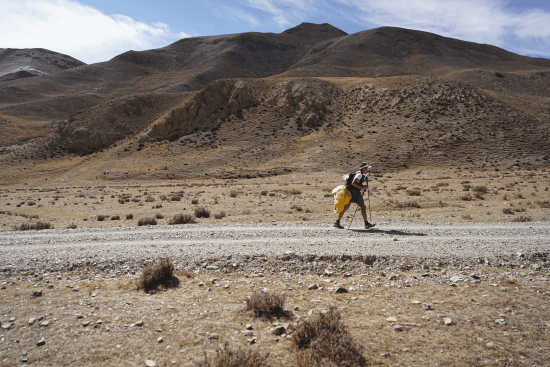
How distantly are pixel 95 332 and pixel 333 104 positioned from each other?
63.0m

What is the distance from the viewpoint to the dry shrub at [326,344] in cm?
406

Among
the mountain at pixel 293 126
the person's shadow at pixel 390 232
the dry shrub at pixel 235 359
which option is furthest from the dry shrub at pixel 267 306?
the mountain at pixel 293 126

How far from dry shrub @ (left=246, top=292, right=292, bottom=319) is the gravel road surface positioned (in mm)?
2416

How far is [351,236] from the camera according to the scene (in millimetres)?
9797

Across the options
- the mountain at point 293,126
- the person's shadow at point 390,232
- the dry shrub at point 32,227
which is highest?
the mountain at point 293,126

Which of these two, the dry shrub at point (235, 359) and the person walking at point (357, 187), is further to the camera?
the person walking at point (357, 187)

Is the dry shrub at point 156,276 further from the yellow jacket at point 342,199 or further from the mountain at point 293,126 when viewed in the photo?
the mountain at point 293,126

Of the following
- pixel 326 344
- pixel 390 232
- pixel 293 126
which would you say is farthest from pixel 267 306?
pixel 293 126

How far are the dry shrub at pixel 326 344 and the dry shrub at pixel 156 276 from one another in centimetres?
346

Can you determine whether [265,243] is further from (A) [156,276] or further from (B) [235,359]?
(B) [235,359]

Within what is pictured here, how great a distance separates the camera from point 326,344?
4.24 metres

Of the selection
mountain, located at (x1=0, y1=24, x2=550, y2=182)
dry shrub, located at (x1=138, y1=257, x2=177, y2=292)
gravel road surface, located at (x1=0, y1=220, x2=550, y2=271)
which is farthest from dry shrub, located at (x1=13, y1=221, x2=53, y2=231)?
mountain, located at (x1=0, y1=24, x2=550, y2=182)

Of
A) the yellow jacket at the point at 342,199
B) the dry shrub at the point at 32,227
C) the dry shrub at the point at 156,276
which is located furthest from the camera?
the dry shrub at the point at 32,227

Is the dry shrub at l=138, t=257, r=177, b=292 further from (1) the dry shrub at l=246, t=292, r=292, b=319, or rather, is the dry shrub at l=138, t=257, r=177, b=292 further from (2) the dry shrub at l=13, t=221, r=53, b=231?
(2) the dry shrub at l=13, t=221, r=53, b=231
